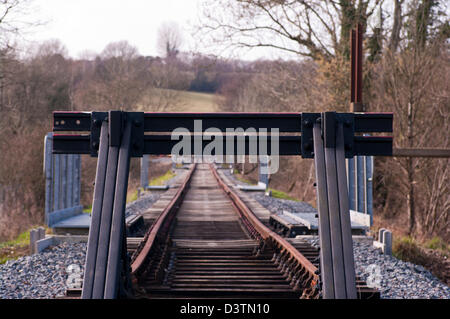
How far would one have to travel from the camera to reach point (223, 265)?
18.5ft

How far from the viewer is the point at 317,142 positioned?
3484 millimetres

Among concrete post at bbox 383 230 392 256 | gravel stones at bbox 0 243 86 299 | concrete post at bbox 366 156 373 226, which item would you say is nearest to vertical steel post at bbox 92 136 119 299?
gravel stones at bbox 0 243 86 299

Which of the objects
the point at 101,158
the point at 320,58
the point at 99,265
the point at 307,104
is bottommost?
the point at 99,265

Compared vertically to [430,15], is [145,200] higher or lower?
lower

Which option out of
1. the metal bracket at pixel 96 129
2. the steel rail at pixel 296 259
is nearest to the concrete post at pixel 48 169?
the steel rail at pixel 296 259

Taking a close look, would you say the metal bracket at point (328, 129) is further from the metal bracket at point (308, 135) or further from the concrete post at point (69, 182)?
→ the concrete post at point (69, 182)

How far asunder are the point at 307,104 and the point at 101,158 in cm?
1499

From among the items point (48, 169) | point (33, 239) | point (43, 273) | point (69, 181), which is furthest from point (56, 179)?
point (43, 273)

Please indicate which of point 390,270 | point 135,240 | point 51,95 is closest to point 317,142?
point 390,270

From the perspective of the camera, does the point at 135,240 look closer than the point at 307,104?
Yes

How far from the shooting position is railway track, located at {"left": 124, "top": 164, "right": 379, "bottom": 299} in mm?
4586

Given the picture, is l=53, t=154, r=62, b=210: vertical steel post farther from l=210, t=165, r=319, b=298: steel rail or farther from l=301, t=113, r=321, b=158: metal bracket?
l=301, t=113, r=321, b=158: metal bracket

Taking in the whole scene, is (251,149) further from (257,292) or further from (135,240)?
(135,240)

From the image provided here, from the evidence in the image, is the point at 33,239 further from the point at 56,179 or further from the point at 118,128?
the point at 118,128
